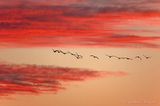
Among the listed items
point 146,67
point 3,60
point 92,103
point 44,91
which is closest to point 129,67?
point 146,67

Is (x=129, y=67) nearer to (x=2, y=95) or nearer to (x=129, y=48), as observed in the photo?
(x=129, y=48)

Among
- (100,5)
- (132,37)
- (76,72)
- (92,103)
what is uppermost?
(100,5)

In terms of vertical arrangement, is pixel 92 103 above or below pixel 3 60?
below

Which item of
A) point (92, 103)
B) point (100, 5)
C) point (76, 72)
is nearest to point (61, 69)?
point (76, 72)

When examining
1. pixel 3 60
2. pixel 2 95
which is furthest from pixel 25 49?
pixel 2 95

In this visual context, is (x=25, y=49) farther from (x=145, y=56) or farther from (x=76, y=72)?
(x=145, y=56)

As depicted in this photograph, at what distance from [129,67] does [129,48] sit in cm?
11

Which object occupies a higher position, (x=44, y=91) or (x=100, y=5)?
(x=100, y=5)

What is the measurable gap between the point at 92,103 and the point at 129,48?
1.23 ft

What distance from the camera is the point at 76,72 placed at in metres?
2.48

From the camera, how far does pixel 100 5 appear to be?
8.14 ft

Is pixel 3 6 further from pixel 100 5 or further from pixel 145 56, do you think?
pixel 145 56

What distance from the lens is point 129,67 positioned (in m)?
2.48

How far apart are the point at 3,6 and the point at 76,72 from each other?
0.56 metres
